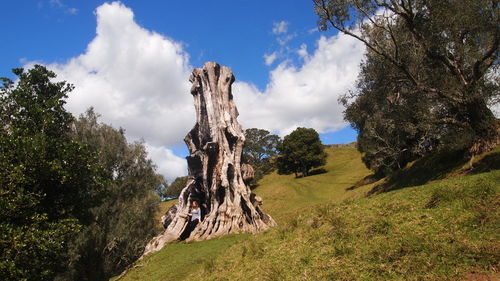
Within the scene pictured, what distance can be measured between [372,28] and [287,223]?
56.9 feet

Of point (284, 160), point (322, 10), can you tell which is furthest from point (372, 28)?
point (284, 160)

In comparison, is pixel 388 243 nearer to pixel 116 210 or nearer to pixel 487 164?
pixel 487 164

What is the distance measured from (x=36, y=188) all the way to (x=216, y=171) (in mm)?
21367

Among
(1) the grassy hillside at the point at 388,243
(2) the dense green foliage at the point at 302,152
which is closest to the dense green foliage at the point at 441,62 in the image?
(1) the grassy hillside at the point at 388,243

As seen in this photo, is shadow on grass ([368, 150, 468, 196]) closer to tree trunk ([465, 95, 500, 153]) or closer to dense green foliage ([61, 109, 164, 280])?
tree trunk ([465, 95, 500, 153])

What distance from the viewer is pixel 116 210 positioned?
3222 centimetres

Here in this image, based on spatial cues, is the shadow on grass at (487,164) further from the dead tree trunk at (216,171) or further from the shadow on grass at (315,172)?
the shadow on grass at (315,172)

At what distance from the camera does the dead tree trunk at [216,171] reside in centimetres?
3231

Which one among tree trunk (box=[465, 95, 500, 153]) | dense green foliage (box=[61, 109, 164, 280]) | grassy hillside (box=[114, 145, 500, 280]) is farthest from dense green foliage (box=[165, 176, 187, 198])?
grassy hillside (box=[114, 145, 500, 280])

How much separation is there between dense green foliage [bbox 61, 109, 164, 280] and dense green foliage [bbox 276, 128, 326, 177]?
5144 cm

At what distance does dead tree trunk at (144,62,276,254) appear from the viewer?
106 ft

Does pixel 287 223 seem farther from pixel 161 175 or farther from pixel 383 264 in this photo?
pixel 161 175

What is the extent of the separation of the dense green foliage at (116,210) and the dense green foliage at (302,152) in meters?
51.4

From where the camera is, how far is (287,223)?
13758 millimetres
